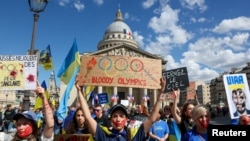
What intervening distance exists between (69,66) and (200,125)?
7.12 meters

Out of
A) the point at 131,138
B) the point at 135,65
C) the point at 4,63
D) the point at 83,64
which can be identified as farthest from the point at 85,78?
the point at 131,138

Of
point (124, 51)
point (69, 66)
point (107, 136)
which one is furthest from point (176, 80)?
point (124, 51)

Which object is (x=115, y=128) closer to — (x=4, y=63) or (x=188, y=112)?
(x=188, y=112)

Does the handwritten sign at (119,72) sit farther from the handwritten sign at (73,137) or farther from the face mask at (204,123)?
the face mask at (204,123)

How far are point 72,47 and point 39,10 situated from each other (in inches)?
116

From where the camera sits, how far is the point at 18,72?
6.43m

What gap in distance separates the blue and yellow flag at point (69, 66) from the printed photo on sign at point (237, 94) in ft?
18.0

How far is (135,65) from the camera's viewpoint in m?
22.8

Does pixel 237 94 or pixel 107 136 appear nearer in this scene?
pixel 107 136

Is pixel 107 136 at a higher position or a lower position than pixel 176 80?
lower

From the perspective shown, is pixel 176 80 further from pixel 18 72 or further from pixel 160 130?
pixel 18 72

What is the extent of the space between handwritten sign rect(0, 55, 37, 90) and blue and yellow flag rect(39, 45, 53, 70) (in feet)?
18.2

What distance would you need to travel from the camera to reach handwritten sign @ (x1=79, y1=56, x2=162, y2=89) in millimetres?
18281

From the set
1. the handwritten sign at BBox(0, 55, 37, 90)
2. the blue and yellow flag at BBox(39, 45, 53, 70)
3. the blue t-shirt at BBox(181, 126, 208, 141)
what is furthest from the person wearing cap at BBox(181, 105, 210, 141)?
the blue and yellow flag at BBox(39, 45, 53, 70)
